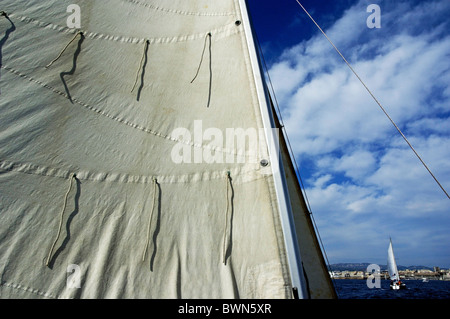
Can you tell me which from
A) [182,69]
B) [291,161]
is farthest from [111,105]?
[291,161]

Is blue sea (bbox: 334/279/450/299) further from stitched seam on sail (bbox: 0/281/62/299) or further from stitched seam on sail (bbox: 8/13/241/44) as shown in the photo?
stitched seam on sail (bbox: 0/281/62/299)

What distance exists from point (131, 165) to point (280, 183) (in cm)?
157

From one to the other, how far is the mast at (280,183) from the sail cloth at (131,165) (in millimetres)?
129

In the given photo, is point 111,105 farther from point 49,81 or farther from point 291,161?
point 291,161

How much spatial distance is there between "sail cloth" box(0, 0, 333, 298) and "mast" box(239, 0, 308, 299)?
129mm

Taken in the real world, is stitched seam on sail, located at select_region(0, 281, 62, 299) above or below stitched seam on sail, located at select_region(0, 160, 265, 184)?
below

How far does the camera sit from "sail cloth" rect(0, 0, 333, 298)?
97.7 inches

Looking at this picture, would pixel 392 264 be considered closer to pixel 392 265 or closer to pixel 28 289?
pixel 392 265

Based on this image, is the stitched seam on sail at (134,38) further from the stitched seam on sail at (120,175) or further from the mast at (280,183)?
the stitched seam on sail at (120,175)

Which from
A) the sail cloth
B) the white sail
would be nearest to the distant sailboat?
the white sail

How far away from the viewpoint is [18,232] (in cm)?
249

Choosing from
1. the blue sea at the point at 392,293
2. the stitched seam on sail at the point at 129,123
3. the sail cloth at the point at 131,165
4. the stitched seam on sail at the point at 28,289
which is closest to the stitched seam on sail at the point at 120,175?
the sail cloth at the point at 131,165
